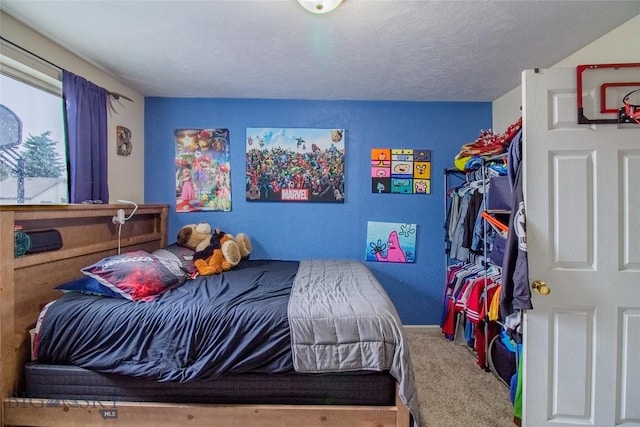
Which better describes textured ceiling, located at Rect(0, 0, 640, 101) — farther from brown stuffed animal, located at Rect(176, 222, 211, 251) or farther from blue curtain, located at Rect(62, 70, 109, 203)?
A: brown stuffed animal, located at Rect(176, 222, 211, 251)

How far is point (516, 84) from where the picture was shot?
8.30 ft

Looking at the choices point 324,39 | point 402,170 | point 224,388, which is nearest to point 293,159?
point 402,170

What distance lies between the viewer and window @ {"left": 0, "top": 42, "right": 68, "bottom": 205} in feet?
5.63

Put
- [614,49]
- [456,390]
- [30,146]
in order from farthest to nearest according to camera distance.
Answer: [456,390] < [30,146] < [614,49]

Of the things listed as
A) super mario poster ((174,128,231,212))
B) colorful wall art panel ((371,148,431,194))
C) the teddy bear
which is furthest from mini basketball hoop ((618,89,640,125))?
super mario poster ((174,128,231,212))

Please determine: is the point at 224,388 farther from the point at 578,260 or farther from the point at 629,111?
the point at 629,111

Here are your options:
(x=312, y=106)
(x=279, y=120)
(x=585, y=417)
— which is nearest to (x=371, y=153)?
(x=312, y=106)

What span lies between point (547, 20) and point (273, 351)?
2.45 meters

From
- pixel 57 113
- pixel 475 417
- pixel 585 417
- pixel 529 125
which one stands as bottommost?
pixel 475 417

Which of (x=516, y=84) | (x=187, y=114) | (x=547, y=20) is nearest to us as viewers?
(x=547, y=20)

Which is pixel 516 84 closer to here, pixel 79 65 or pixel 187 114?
pixel 187 114

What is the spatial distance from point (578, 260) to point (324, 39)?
194 centimetres

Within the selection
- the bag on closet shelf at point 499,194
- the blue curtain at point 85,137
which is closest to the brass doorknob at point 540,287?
the bag on closet shelf at point 499,194

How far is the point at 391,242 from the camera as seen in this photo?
117 inches
